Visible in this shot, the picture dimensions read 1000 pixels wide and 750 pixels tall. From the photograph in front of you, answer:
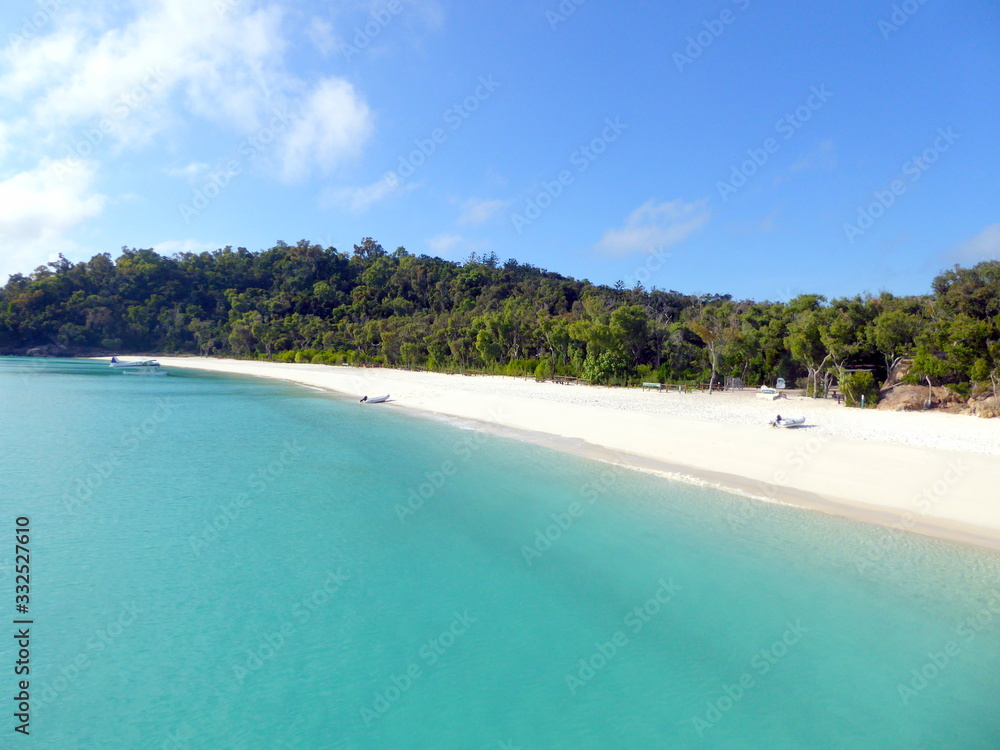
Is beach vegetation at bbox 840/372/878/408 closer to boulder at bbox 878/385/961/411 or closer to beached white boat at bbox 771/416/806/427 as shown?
boulder at bbox 878/385/961/411

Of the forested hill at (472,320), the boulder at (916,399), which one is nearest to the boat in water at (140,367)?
the forested hill at (472,320)

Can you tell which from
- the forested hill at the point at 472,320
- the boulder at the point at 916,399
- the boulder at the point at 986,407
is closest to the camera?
the boulder at the point at 986,407

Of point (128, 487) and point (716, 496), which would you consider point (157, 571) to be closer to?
point (128, 487)

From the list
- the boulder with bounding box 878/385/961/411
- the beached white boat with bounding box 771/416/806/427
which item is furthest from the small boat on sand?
the boulder with bounding box 878/385/961/411


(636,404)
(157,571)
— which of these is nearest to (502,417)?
(636,404)

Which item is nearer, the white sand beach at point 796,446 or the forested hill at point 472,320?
the white sand beach at point 796,446

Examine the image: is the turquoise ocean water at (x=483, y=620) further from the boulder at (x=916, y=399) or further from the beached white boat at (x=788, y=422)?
the boulder at (x=916, y=399)

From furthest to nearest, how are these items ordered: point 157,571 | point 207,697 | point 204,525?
point 204,525, point 157,571, point 207,697
